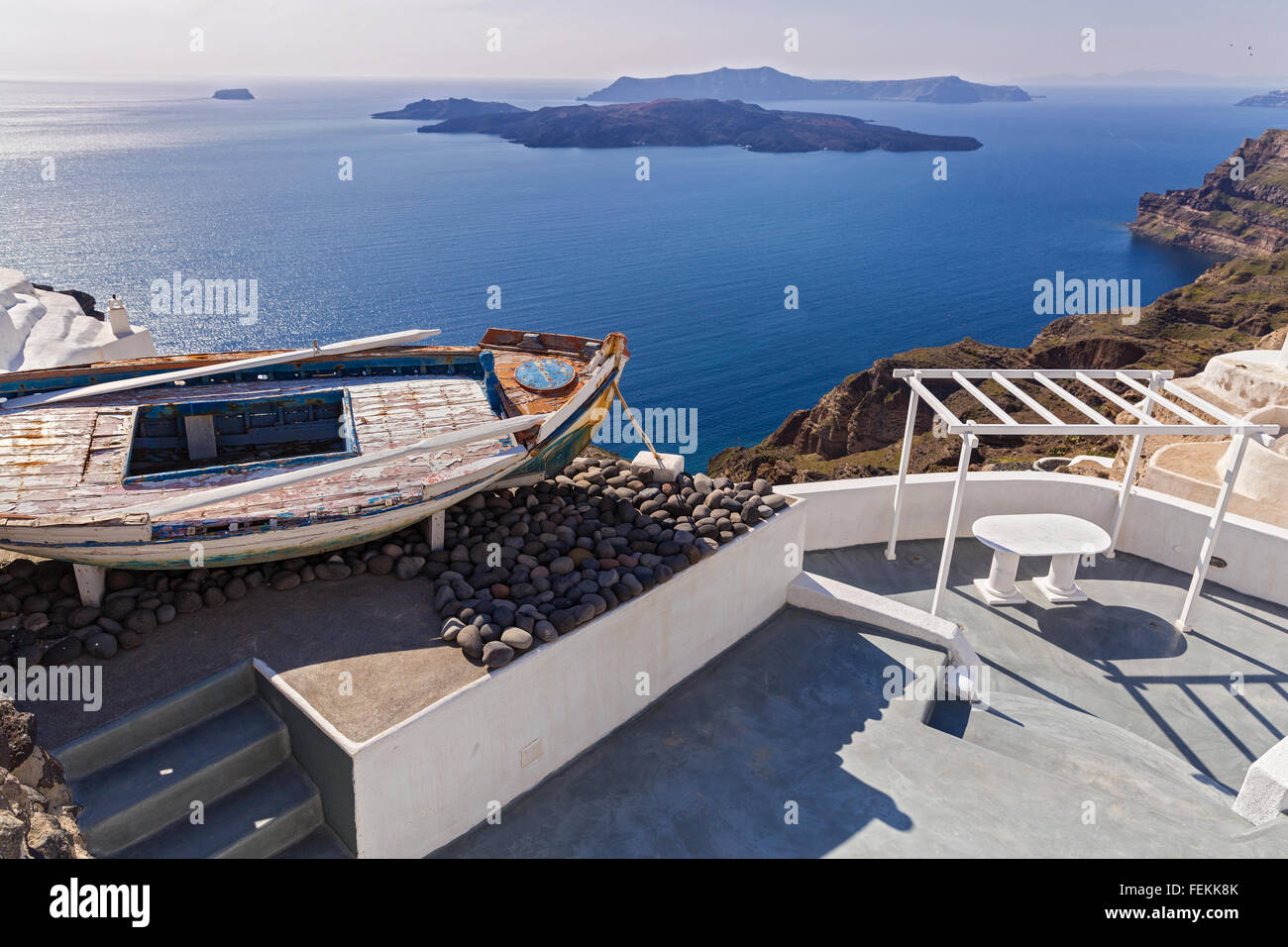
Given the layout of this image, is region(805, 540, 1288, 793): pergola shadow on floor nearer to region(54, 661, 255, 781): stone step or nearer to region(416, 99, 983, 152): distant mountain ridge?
region(54, 661, 255, 781): stone step

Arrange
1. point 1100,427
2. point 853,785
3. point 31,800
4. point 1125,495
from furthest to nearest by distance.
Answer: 1. point 1125,495
2. point 1100,427
3. point 853,785
4. point 31,800

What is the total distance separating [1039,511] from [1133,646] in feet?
8.47

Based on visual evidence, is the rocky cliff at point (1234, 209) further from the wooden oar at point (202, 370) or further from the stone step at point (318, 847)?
the stone step at point (318, 847)

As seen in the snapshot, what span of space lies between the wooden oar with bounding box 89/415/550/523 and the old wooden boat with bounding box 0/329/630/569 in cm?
2

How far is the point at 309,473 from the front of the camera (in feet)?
26.0

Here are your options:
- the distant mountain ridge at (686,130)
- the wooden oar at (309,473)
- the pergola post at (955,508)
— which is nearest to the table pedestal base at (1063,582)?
the pergola post at (955,508)

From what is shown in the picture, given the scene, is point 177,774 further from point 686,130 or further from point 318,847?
point 686,130

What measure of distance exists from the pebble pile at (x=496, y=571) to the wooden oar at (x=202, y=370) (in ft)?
6.48

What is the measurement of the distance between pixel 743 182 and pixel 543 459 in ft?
369

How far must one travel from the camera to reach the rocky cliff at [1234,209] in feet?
305

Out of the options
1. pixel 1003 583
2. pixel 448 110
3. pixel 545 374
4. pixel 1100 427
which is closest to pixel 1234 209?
pixel 1003 583

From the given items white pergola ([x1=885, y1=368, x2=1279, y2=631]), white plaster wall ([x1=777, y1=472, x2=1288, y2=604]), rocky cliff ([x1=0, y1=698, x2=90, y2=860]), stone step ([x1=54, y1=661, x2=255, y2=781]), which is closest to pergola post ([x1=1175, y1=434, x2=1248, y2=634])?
white pergola ([x1=885, y1=368, x2=1279, y2=631])
